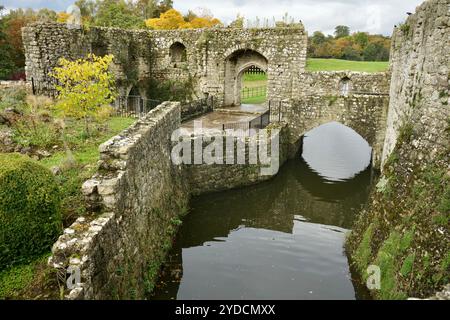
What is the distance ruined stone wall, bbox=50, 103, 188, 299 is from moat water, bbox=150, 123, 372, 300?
91cm

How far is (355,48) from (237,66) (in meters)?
28.4

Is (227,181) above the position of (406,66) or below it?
below

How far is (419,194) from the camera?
732cm

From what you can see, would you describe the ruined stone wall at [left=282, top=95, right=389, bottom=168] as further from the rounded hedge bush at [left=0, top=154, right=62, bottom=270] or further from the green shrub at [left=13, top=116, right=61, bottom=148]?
the rounded hedge bush at [left=0, top=154, right=62, bottom=270]

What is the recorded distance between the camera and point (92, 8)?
1732 inches

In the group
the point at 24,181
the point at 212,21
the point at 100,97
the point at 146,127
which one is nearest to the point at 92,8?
the point at 212,21

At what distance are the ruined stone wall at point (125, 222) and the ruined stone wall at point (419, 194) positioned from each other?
4604 millimetres

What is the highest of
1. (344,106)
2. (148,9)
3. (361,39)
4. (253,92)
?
(148,9)

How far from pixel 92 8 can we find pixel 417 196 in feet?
147

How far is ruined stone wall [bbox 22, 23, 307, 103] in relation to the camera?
16.7 meters

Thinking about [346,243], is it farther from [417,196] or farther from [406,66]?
[406,66]

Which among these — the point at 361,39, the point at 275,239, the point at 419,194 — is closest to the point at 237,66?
the point at 275,239

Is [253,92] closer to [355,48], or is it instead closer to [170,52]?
[170,52]
